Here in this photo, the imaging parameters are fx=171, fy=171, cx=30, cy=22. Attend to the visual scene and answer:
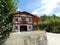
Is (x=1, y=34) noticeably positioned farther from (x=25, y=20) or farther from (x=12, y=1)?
(x=25, y=20)

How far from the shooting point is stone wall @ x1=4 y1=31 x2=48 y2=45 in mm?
11523

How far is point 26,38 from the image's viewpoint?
12.1 m

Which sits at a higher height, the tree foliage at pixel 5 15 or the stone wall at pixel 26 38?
the tree foliage at pixel 5 15

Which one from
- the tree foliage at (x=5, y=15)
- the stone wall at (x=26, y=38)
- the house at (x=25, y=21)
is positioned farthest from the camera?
the house at (x=25, y=21)

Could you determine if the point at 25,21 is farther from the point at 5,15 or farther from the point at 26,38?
the point at 5,15

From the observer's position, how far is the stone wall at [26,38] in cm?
1152

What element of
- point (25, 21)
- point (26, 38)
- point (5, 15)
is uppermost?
point (5, 15)

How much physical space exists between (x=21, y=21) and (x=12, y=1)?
545 inches

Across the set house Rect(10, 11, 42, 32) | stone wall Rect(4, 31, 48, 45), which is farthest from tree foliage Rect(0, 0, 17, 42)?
house Rect(10, 11, 42, 32)

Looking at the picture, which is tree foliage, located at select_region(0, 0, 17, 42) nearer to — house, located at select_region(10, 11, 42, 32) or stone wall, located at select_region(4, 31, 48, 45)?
stone wall, located at select_region(4, 31, 48, 45)

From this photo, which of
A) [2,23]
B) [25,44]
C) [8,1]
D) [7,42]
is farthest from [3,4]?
[25,44]

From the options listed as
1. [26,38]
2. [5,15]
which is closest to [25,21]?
[26,38]

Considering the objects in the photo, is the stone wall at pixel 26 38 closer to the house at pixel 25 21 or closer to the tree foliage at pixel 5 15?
the tree foliage at pixel 5 15

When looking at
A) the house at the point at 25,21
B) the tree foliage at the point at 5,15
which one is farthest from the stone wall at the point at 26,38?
the house at the point at 25,21
